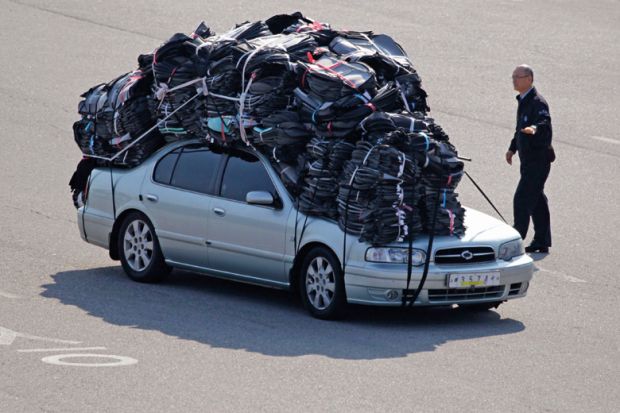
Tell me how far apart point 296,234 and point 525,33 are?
14.1 m

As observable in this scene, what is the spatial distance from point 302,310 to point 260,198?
1.09 m

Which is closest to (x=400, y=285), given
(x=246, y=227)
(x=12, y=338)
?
(x=246, y=227)

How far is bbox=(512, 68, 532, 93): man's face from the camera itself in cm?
1503

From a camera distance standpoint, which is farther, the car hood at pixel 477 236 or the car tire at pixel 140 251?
the car tire at pixel 140 251

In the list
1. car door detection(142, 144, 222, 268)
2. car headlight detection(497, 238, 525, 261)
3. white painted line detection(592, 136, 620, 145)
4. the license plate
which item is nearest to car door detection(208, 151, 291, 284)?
car door detection(142, 144, 222, 268)

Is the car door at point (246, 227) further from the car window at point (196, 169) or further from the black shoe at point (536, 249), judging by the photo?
the black shoe at point (536, 249)

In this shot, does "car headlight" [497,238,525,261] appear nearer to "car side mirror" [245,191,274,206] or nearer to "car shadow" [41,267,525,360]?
"car shadow" [41,267,525,360]

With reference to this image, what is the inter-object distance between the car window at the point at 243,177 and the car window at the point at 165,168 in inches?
31.1

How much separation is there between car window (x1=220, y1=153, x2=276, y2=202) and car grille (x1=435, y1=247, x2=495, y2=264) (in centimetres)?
176

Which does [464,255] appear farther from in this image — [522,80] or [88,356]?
[522,80]

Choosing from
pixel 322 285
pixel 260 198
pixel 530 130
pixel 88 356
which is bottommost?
pixel 88 356

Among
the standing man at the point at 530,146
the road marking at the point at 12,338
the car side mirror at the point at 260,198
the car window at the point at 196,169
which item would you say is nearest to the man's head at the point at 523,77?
the standing man at the point at 530,146

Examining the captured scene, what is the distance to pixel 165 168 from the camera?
13750 mm

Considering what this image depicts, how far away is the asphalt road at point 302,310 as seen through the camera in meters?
9.80
